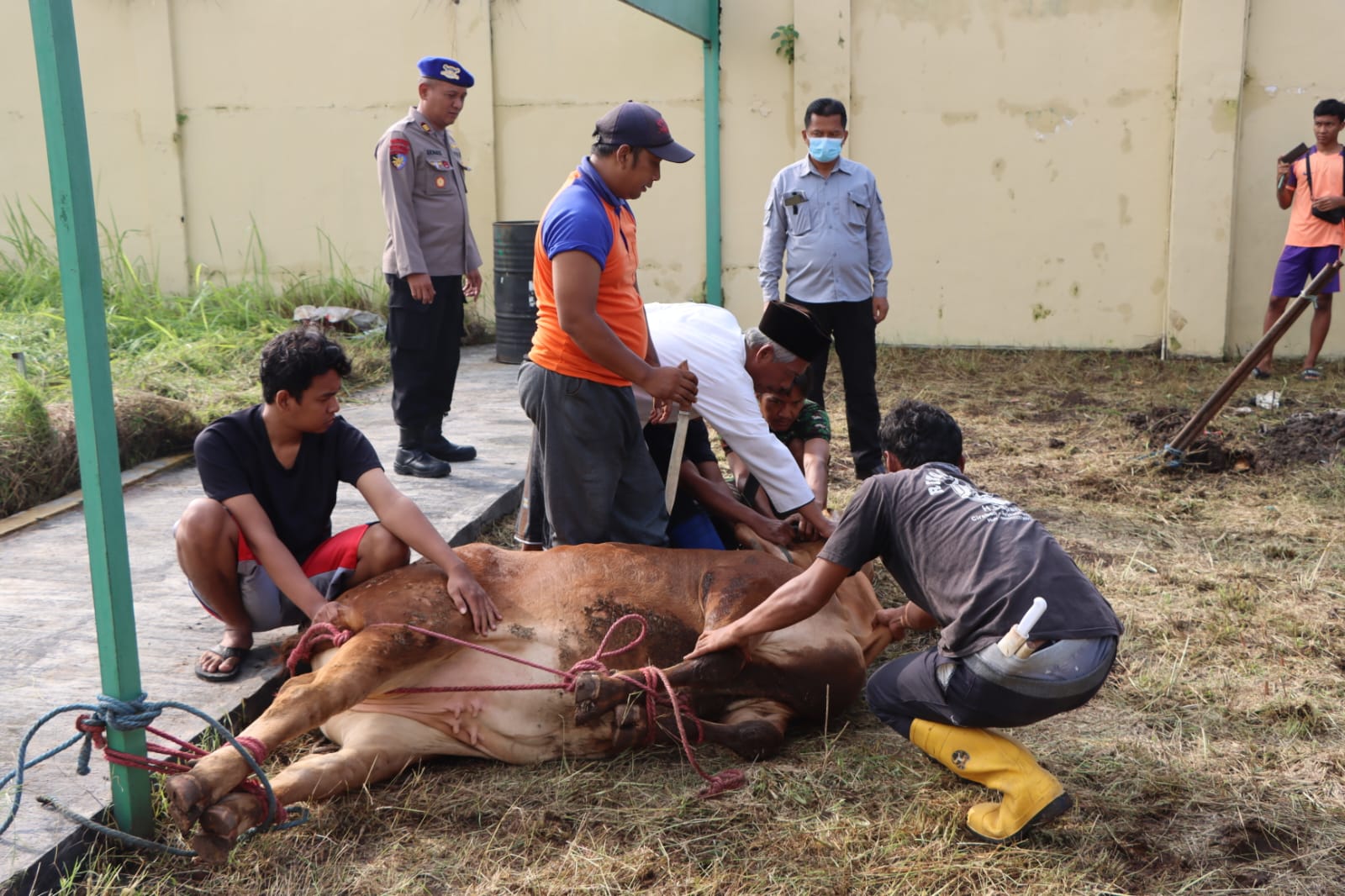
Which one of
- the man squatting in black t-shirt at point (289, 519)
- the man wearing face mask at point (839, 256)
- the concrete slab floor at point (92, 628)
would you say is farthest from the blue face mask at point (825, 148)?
the man squatting in black t-shirt at point (289, 519)

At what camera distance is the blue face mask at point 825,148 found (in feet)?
21.7

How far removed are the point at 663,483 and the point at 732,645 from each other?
47.5 inches

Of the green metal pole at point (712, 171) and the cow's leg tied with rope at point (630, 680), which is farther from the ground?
the green metal pole at point (712, 171)

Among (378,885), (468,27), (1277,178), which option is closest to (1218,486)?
(1277,178)

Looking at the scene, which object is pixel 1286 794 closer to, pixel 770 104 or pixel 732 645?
pixel 732 645

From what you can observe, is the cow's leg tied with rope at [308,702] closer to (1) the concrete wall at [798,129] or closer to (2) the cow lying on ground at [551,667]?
(2) the cow lying on ground at [551,667]

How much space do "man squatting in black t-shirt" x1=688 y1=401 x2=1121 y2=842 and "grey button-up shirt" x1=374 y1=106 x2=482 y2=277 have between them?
333 centimetres

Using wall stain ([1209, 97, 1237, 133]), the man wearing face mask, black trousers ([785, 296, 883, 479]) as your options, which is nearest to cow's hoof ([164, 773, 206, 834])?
the man wearing face mask

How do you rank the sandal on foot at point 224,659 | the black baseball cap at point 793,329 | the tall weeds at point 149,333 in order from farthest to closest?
1. the tall weeds at point 149,333
2. the black baseball cap at point 793,329
3. the sandal on foot at point 224,659

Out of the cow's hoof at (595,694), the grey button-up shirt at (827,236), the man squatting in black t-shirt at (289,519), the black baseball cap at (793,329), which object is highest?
the grey button-up shirt at (827,236)

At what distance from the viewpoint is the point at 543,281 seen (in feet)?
13.1

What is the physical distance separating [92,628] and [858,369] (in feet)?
13.2

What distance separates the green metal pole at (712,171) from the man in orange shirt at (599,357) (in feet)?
20.5

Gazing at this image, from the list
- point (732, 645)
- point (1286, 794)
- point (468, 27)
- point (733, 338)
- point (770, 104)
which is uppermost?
point (468, 27)
